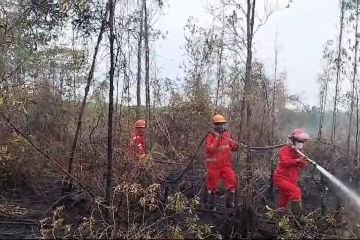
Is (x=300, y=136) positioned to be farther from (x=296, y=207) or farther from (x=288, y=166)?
(x=296, y=207)

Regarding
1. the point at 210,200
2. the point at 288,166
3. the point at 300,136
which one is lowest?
the point at 210,200

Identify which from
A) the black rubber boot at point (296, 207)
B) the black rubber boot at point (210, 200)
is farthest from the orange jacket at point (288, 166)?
the black rubber boot at point (210, 200)

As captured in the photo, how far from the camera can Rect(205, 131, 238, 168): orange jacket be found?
816cm

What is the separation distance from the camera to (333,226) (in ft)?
20.8

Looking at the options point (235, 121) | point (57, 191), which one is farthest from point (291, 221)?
point (235, 121)

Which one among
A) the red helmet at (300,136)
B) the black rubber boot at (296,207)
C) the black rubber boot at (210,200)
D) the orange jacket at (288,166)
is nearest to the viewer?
the black rubber boot at (296,207)

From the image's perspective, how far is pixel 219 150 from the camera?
26.8 feet

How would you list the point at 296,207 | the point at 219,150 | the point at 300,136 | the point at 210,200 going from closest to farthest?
the point at 296,207 < the point at 300,136 < the point at 219,150 < the point at 210,200

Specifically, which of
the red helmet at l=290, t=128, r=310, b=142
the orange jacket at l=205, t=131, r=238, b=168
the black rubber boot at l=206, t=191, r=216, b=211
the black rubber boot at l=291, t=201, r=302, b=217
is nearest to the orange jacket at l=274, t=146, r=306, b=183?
the red helmet at l=290, t=128, r=310, b=142

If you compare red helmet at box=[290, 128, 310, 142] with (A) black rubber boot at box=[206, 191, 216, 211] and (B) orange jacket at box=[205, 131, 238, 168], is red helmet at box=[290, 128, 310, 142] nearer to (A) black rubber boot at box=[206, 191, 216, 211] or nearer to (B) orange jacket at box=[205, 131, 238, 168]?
(B) orange jacket at box=[205, 131, 238, 168]

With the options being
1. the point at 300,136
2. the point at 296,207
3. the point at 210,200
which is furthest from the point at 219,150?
the point at 296,207

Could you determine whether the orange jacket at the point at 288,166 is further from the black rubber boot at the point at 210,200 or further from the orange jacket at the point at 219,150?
the black rubber boot at the point at 210,200

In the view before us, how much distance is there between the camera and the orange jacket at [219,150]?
26.8 feet

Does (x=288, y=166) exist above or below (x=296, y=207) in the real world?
above
